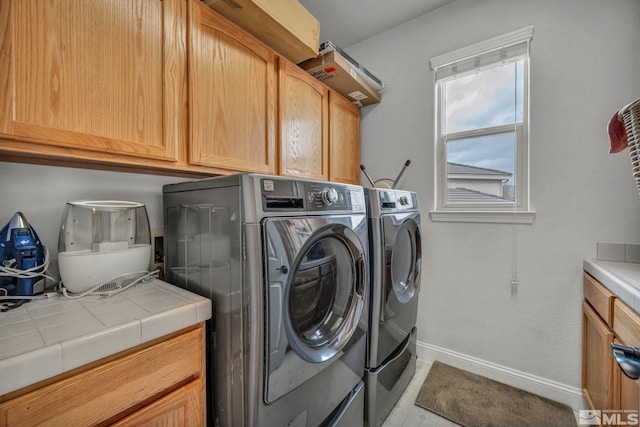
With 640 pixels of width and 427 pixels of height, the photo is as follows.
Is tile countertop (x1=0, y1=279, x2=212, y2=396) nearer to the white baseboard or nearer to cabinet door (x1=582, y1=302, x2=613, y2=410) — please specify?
cabinet door (x1=582, y1=302, x2=613, y2=410)

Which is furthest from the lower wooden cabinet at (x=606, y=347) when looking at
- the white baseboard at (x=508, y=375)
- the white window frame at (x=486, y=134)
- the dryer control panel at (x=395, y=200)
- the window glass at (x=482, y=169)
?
the dryer control panel at (x=395, y=200)

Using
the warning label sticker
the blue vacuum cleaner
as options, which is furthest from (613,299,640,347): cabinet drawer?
the blue vacuum cleaner

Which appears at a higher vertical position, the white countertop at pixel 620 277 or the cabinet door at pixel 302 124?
the cabinet door at pixel 302 124

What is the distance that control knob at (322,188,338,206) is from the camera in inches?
41.4

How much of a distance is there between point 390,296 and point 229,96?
1.33 m

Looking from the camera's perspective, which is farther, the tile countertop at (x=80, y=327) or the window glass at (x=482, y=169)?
the window glass at (x=482, y=169)

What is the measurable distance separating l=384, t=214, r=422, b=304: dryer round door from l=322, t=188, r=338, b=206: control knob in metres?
0.43

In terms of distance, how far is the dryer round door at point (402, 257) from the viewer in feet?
A: 4.70

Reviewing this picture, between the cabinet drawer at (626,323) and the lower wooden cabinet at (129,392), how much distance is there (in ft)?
4.78

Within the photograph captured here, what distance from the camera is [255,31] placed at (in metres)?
1.36

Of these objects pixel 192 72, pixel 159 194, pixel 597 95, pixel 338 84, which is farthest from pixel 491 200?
pixel 159 194

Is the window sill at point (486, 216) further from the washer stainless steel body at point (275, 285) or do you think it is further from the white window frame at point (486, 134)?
the washer stainless steel body at point (275, 285)

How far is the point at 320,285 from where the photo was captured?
1.13 m

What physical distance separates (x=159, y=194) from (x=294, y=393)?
1.15 meters
